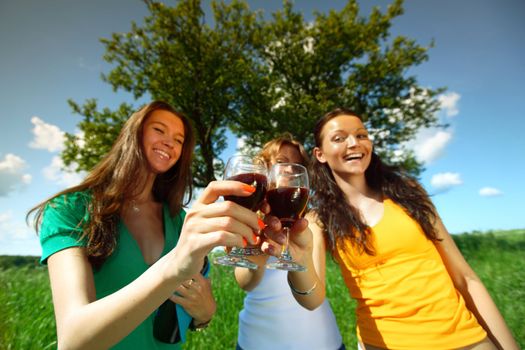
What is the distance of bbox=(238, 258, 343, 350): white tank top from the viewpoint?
228cm

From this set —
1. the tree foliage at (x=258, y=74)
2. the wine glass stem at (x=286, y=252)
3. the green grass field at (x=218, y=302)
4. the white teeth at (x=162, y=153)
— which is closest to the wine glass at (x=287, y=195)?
the wine glass stem at (x=286, y=252)

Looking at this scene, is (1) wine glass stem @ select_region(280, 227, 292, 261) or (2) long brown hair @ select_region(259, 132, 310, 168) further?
(2) long brown hair @ select_region(259, 132, 310, 168)

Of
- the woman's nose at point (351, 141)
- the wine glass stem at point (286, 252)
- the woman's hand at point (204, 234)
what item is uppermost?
the woman's nose at point (351, 141)

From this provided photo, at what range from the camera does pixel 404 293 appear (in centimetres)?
214

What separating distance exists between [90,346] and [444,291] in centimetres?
224

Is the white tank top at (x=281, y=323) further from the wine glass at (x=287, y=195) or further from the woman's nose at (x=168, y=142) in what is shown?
the woman's nose at (x=168, y=142)

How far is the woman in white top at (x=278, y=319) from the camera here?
2275 mm

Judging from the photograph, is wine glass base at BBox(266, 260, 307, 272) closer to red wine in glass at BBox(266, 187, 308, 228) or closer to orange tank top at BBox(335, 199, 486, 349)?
red wine in glass at BBox(266, 187, 308, 228)

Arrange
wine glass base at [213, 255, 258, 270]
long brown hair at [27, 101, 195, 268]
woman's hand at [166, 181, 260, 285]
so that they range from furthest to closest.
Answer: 1. long brown hair at [27, 101, 195, 268]
2. wine glass base at [213, 255, 258, 270]
3. woman's hand at [166, 181, 260, 285]

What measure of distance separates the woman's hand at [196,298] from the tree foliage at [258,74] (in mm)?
12653

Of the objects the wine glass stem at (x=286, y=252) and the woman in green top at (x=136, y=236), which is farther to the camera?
the wine glass stem at (x=286, y=252)

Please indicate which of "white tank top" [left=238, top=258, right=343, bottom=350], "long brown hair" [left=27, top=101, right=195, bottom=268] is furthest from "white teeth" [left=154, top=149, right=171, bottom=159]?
"white tank top" [left=238, top=258, right=343, bottom=350]

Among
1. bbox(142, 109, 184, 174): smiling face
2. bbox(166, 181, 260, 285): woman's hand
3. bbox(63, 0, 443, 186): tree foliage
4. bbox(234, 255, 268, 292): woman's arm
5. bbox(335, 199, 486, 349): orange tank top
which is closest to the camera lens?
bbox(166, 181, 260, 285): woman's hand

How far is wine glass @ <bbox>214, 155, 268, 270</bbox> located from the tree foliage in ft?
42.1
